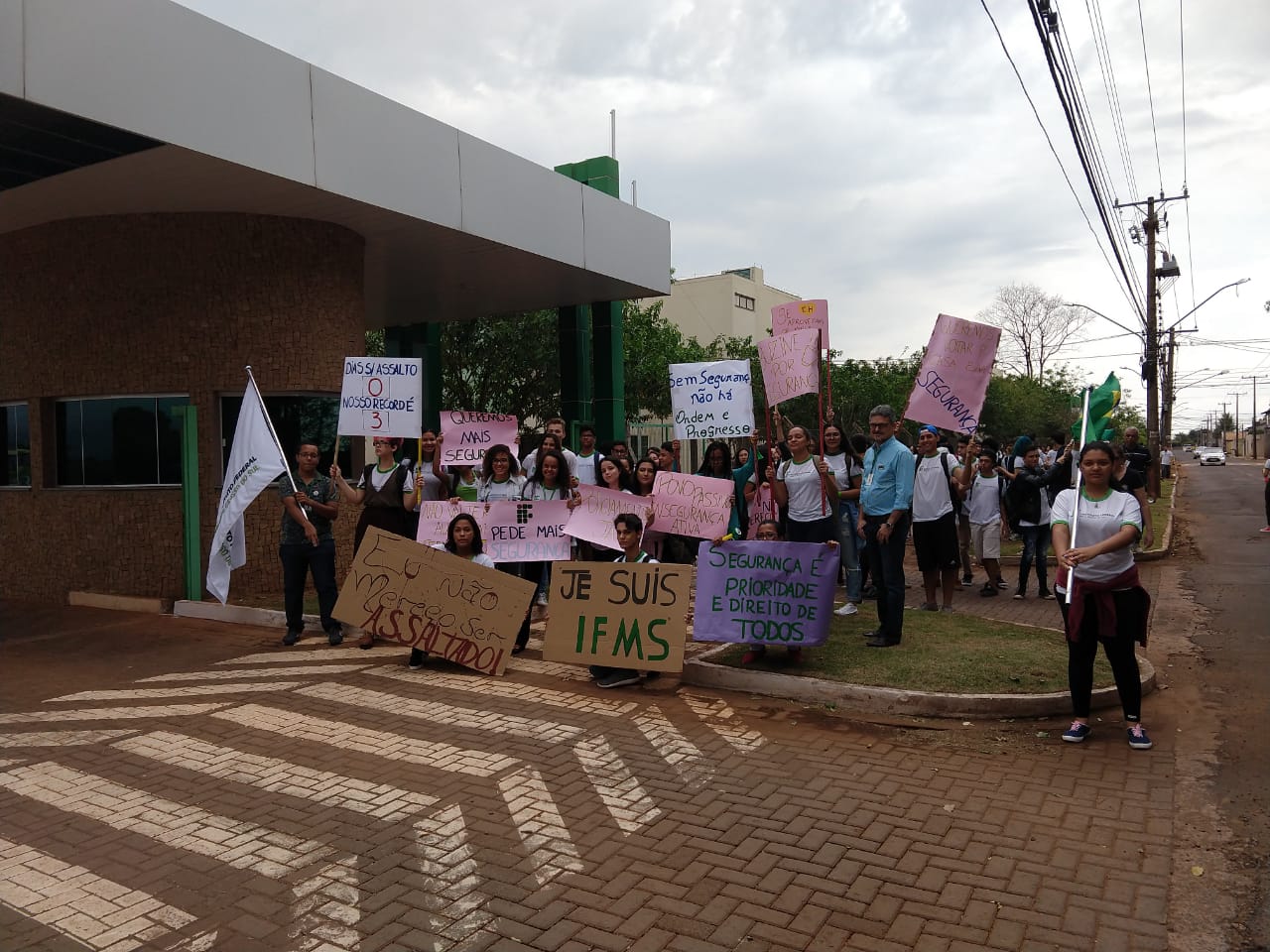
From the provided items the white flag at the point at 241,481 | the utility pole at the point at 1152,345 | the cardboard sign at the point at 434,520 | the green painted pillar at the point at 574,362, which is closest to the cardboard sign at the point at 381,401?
the cardboard sign at the point at 434,520

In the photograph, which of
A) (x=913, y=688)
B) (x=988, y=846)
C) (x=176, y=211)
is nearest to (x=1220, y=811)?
(x=988, y=846)

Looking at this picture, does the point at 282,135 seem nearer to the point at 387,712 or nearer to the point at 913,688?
the point at 387,712

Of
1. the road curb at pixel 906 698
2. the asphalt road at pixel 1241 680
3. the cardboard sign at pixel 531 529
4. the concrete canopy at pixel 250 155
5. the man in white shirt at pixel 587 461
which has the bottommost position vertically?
the asphalt road at pixel 1241 680

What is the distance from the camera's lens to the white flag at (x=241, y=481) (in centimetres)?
826

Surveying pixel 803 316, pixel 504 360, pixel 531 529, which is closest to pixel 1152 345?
pixel 504 360

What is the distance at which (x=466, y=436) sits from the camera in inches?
375

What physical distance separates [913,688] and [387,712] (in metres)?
→ 3.53

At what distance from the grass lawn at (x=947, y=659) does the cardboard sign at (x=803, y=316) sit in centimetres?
313

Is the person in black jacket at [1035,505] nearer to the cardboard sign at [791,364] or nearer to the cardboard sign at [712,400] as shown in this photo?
the cardboard sign at [712,400]

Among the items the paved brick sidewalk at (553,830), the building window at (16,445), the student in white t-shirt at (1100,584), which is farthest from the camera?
the building window at (16,445)

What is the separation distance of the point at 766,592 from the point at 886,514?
1.76 meters

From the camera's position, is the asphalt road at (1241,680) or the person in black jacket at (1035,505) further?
the person in black jacket at (1035,505)

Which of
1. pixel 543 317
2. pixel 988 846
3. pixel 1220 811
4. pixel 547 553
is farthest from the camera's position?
pixel 543 317

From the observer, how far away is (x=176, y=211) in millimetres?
10844
